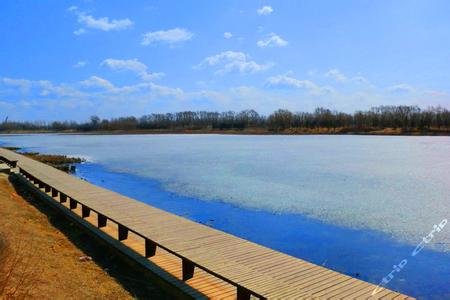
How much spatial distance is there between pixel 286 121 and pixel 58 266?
90.8 metres

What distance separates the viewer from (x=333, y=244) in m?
8.95

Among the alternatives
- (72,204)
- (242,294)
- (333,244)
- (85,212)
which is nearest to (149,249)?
(242,294)

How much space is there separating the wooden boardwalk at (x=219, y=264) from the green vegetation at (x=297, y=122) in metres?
70.5

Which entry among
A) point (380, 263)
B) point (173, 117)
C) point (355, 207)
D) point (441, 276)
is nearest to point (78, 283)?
point (380, 263)

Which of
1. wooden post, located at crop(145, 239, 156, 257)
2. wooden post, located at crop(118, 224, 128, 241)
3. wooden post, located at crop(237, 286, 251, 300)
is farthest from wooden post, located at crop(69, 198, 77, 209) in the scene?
wooden post, located at crop(237, 286, 251, 300)

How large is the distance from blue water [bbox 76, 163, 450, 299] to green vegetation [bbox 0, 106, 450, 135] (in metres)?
66.0

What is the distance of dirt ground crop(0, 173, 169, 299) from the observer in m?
4.96

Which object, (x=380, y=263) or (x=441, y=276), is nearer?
(x=441, y=276)

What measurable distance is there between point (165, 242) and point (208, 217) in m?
5.16

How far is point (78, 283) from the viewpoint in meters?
5.89

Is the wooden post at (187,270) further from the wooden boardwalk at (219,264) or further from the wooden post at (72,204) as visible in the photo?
the wooden post at (72,204)

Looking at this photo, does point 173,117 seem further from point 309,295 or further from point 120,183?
point 309,295

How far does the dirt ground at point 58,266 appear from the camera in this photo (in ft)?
16.3

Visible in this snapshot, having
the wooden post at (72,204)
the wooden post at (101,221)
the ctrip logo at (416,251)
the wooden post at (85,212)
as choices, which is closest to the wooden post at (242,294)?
the ctrip logo at (416,251)
